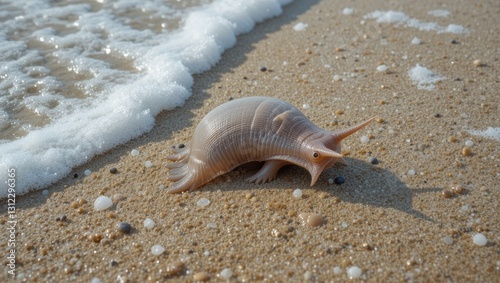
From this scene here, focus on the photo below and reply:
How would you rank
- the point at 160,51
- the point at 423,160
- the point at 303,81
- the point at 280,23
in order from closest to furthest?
the point at 423,160 < the point at 303,81 < the point at 160,51 < the point at 280,23

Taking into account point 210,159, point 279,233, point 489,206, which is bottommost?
point 489,206

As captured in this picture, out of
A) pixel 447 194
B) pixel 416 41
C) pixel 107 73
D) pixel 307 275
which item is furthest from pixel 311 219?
pixel 416 41

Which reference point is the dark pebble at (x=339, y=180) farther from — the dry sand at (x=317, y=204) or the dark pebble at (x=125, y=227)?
the dark pebble at (x=125, y=227)

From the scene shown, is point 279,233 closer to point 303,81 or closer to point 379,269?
point 379,269

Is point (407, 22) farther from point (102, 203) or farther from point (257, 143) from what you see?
point (102, 203)

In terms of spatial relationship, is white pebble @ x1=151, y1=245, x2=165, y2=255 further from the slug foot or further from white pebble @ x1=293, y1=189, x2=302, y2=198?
white pebble @ x1=293, y1=189, x2=302, y2=198

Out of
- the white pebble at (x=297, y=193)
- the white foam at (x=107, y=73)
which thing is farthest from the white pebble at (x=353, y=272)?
the white foam at (x=107, y=73)

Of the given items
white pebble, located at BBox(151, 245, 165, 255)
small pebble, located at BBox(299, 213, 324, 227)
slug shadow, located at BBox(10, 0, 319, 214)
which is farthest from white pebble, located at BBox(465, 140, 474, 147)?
white pebble, located at BBox(151, 245, 165, 255)

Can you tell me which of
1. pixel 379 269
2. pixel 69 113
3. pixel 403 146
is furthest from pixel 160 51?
pixel 379 269
